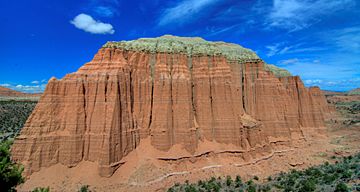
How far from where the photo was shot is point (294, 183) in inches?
1022

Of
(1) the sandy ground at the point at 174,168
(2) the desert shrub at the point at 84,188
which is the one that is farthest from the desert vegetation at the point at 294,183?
(2) the desert shrub at the point at 84,188

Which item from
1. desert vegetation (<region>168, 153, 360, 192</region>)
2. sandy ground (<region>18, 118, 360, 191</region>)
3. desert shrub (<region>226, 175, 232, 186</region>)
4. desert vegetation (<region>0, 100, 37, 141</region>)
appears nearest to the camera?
desert vegetation (<region>168, 153, 360, 192</region>)

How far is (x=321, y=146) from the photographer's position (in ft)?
145

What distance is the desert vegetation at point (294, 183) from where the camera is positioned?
924 inches

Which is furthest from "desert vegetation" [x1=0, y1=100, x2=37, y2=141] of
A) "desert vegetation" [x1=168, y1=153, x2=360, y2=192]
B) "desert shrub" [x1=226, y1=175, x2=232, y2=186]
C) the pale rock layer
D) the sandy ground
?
"desert shrub" [x1=226, y1=175, x2=232, y2=186]

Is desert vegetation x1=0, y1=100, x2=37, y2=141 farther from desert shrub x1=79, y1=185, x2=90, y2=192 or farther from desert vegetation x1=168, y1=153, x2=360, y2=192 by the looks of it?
desert vegetation x1=168, y1=153, x2=360, y2=192

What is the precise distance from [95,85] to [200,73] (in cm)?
1471

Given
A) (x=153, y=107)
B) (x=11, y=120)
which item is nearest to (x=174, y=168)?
(x=153, y=107)

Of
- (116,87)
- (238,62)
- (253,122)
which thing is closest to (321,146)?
(253,122)

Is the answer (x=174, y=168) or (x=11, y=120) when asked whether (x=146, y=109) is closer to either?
(x=174, y=168)

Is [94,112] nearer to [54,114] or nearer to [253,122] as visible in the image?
[54,114]

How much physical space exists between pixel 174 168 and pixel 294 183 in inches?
519

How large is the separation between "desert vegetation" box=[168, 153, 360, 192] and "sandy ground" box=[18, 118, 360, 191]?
155cm

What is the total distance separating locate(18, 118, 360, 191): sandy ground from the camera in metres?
24.4
